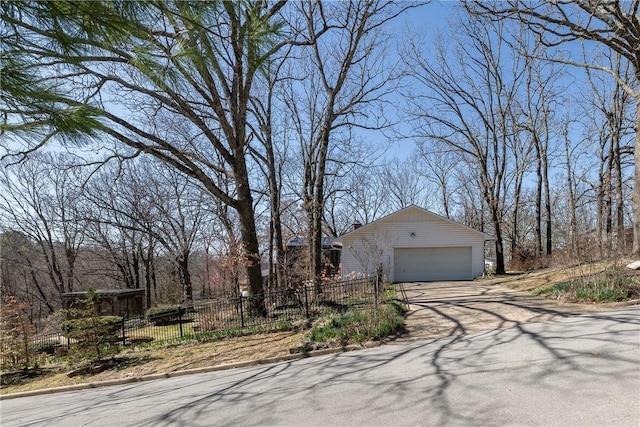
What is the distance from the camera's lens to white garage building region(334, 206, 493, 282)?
805 inches

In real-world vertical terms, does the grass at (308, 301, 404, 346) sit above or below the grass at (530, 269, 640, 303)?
below

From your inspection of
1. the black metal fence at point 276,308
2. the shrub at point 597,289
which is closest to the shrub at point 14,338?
the black metal fence at point 276,308

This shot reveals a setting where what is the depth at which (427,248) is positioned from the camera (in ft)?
67.8

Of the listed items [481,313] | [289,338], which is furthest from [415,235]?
[289,338]

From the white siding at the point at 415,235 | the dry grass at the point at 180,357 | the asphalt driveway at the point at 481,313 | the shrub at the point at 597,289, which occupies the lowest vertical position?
the dry grass at the point at 180,357

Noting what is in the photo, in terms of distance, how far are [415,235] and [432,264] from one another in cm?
187

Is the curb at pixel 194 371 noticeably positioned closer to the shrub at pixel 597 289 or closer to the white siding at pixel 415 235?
the shrub at pixel 597 289

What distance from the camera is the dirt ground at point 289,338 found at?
768 centimetres

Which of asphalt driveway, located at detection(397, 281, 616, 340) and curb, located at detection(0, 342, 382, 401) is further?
asphalt driveway, located at detection(397, 281, 616, 340)

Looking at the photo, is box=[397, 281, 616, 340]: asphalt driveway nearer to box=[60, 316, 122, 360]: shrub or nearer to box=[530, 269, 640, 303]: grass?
box=[530, 269, 640, 303]: grass

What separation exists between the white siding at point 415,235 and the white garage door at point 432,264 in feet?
1.03

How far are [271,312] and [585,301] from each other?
8.38 metres

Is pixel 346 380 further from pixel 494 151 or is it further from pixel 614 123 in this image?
pixel 614 123

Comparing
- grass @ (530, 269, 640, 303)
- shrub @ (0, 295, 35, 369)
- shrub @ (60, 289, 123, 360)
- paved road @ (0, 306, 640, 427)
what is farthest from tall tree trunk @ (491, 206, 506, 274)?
A: shrub @ (0, 295, 35, 369)
